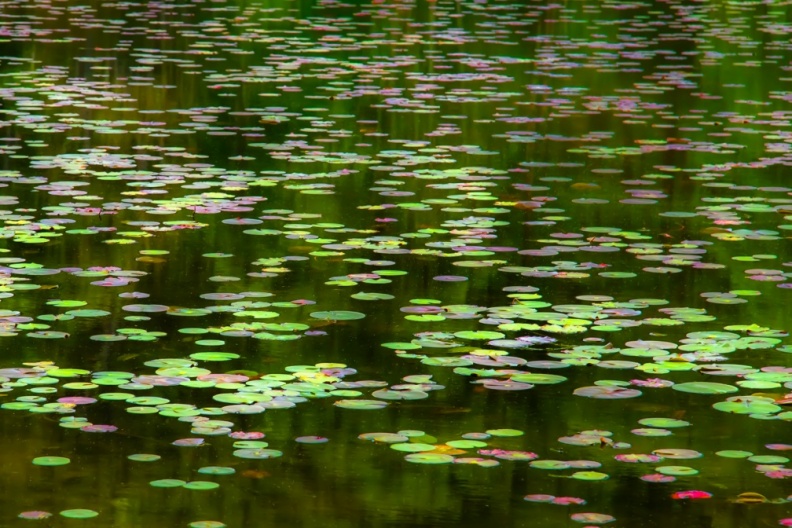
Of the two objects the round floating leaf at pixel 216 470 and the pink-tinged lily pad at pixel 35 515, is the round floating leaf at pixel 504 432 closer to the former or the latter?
the round floating leaf at pixel 216 470

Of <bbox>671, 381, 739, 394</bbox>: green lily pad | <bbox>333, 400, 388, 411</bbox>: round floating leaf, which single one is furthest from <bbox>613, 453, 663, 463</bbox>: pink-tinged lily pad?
<bbox>333, 400, 388, 411</bbox>: round floating leaf

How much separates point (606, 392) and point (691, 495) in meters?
0.87

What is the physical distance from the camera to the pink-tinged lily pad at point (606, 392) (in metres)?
4.90

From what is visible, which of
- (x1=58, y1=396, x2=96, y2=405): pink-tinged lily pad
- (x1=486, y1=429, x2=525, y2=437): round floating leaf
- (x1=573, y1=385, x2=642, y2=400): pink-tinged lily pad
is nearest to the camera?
(x1=486, y1=429, x2=525, y2=437): round floating leaf

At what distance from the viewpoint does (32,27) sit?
57.1ft

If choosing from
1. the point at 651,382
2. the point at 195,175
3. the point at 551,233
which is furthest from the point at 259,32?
the point at 651,382

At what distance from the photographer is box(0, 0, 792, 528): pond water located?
164 inches

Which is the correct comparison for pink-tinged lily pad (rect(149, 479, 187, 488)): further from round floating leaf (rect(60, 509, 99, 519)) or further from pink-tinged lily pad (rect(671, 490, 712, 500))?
pink-tinged lily pad (rect(671, 490, 712, 500))

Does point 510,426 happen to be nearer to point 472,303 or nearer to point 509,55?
point 472,303

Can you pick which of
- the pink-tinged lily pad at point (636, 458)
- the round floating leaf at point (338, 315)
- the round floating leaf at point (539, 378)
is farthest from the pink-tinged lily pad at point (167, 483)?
the round floating leaf at point (338, 315)

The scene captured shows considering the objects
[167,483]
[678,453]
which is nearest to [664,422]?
[678,453]

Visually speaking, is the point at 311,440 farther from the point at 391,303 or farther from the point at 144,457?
the point at 391,303

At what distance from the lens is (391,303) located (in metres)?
6.05

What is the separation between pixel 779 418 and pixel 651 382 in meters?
0.49
